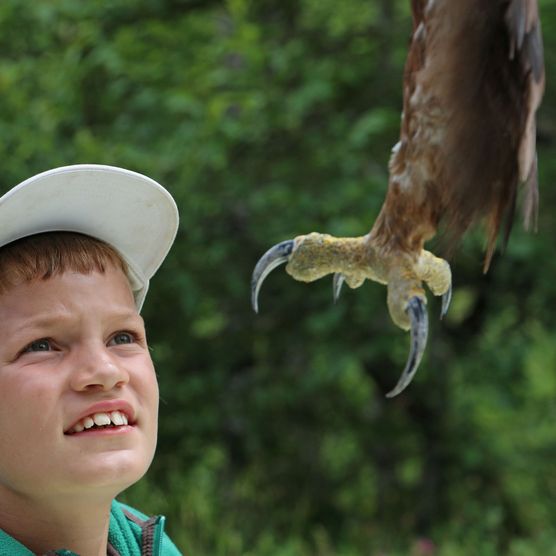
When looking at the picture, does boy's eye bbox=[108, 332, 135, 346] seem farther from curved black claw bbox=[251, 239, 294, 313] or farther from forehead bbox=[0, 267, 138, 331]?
curved black claw bbox=[251, 239, 294, 313]

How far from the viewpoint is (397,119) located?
384 cm

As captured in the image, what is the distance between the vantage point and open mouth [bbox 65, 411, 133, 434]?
120cm

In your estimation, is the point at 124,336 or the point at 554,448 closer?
the point at 124,336

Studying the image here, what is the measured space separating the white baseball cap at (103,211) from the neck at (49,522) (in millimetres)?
304

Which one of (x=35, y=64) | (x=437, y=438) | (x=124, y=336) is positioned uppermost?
(x=35, y=64)

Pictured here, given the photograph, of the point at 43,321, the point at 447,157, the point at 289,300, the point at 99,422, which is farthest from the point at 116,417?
the point at 289,300

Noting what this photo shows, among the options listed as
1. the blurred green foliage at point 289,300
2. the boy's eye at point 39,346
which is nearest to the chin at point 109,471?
the boy's eye at point 39,346

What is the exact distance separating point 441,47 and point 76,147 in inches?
110

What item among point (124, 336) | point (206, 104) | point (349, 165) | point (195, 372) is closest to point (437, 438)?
point (195, 372)

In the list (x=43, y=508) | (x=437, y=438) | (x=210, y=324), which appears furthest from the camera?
(x=437, y=438)

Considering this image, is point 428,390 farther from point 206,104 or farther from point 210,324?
point 206,104

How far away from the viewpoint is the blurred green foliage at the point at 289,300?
3.92 meters

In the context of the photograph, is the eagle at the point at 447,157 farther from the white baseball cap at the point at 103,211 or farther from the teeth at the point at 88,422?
the teeth at the point at 88,422

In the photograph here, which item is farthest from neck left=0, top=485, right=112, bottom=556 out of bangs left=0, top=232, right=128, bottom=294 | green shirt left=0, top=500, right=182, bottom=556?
bangs left=0, top=232, right=128, bottom=294
